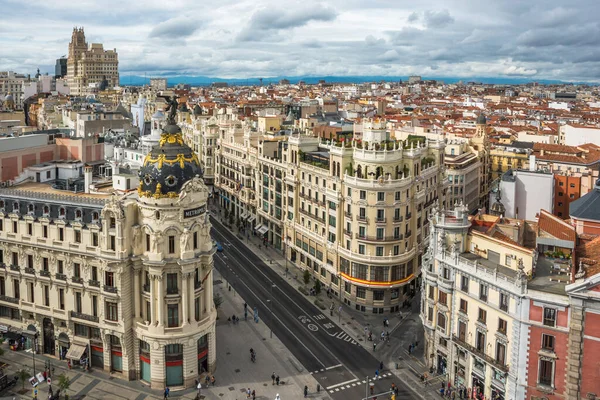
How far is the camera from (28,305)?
84.4 metres

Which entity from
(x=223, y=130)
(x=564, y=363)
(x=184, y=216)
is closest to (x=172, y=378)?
(x=184, y=216)

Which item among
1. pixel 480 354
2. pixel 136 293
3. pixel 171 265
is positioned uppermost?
pixel 171 265

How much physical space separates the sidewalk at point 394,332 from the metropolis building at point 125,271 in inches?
990

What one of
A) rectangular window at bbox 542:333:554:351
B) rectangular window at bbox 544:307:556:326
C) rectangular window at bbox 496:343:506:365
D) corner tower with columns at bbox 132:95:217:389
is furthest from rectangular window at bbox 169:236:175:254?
rectangular window at bbox 542:333:554:351

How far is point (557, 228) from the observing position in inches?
3253

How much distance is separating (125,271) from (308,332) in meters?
32.2

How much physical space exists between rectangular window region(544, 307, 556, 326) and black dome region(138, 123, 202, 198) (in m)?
43.7

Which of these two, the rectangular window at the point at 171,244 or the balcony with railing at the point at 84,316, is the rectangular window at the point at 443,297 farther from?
the balcony with railing at the point at 84,316

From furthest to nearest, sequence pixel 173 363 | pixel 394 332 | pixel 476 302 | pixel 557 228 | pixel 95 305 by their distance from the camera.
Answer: pixel 394 332
pixel 557 228
pixel 95 305
pixel 173 363
pixel 476 302

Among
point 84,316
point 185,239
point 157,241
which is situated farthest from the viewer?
point 84,316

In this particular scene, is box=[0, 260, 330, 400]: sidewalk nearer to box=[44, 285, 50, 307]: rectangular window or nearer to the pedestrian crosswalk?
the pedestrian crosswalk

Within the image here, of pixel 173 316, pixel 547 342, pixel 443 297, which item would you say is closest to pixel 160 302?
pixel 173 316

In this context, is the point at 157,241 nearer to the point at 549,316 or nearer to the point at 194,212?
the point at 194,212

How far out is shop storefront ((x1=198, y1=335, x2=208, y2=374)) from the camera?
261ft
